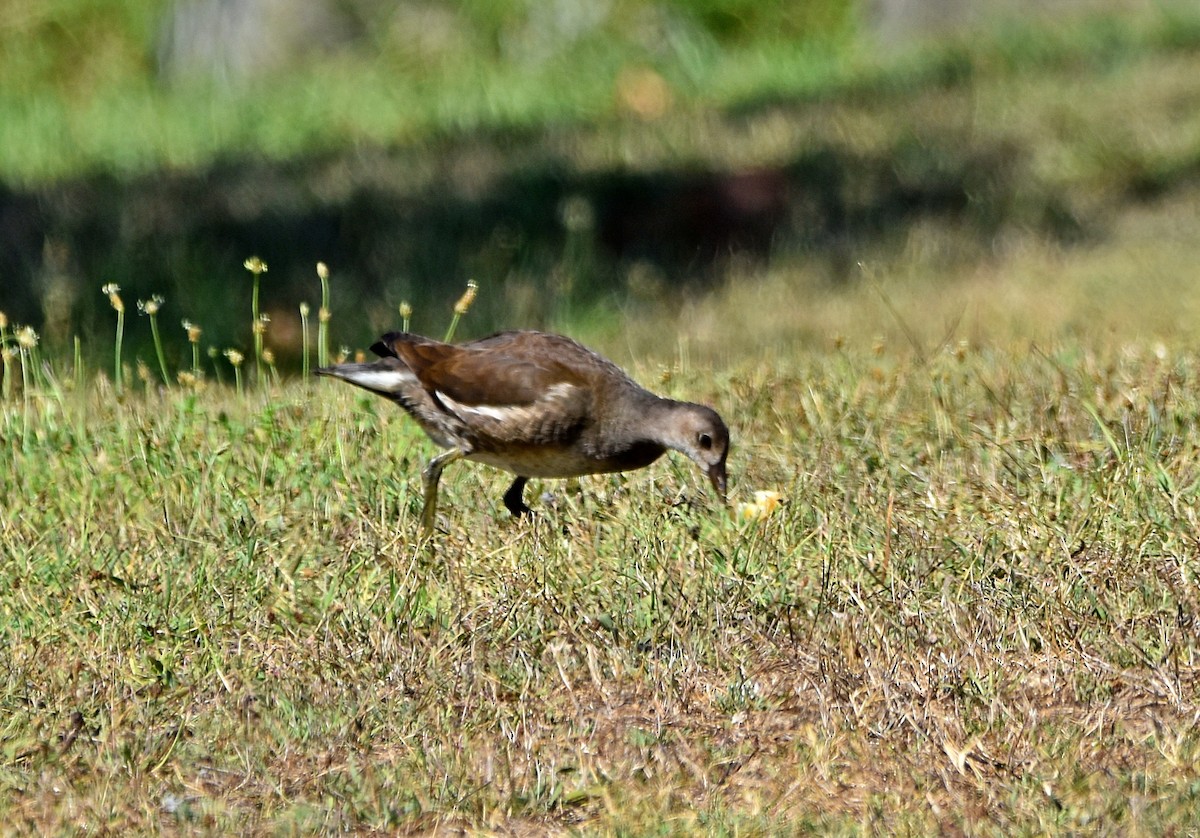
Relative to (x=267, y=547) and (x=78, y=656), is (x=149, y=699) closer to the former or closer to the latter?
(x=78, y=656)

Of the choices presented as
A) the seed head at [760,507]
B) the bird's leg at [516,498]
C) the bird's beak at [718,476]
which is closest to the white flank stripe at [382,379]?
the bird's leg at [516,498]

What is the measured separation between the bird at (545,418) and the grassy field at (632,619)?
17 cm

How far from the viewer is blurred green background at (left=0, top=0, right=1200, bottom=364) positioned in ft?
32.1

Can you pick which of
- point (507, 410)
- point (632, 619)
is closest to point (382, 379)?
point (507, 410)

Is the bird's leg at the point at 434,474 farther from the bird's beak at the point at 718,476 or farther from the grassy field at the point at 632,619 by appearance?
the bird's beak at the point at 718,476

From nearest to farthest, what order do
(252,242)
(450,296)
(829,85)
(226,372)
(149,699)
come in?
(149,699) < (226,372) < (450,296) < (252,242) < (829,85)

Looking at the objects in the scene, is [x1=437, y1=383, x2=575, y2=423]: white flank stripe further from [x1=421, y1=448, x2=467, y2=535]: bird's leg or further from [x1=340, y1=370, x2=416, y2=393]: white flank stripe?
[x1=340, y1=370, x2=416, y2=393]: white flank stripe

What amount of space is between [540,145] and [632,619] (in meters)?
7.01

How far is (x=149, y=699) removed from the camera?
16.2 ft

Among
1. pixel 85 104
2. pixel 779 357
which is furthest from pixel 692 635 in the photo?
pixel 85 104

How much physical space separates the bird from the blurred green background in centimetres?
284

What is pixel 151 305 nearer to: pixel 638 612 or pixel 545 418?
pixel 545 418

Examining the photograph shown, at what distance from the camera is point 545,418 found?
573cm

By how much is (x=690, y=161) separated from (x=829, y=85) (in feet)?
7.66
